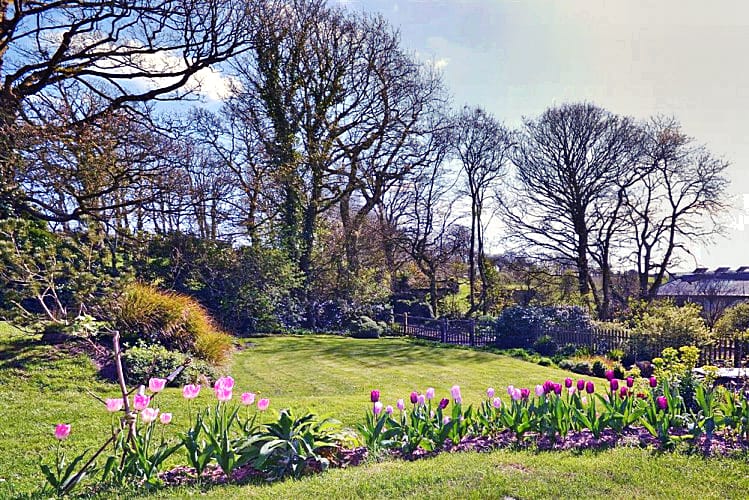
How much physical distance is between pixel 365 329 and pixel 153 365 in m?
11.3

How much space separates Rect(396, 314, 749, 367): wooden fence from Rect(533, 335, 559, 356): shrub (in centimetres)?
21

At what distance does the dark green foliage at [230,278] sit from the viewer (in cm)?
1606

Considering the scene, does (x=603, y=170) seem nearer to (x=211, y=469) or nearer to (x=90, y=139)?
(x=90, y=139)

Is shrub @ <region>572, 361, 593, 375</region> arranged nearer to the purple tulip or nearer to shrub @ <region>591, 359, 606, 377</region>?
shrub @ <region>591, 359, 606, 377</region>

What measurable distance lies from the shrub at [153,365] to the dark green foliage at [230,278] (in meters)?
7.16

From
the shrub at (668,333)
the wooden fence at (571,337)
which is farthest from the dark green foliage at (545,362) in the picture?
the shrub at (668,333)

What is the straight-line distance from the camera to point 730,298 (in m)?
26.5

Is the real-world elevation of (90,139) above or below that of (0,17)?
below

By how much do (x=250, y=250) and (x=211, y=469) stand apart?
45.6 ft

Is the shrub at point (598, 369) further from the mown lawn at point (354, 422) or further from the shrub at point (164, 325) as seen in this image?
the shrub at point (164, 325)

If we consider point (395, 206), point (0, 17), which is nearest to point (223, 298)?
point (0, 17)

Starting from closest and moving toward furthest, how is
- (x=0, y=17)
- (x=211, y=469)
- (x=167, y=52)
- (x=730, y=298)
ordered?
1. (x=211, y=469)
2. (x=0, y=17)
3. (x=167, y=52)
4. (x=730, y=298)

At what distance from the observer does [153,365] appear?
8.44 meters

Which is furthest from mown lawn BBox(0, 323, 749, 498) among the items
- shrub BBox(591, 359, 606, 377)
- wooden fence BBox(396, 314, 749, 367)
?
wooden fence BBox(396, 314, 749, 367)
